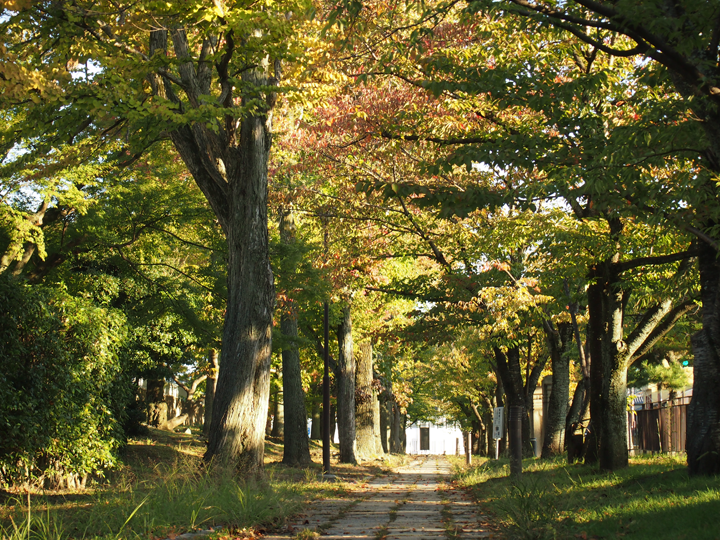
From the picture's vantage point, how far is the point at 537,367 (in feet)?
90.2

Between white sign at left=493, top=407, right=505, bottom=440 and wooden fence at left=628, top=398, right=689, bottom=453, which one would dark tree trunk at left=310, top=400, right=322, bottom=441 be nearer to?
wooden fence at left=628, top=398, right=689, bottom=453

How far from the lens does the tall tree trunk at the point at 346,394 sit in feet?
81.6

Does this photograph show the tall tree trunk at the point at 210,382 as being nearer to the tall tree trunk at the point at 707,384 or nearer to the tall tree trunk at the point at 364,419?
the tall tree trunk at the point at 364,419

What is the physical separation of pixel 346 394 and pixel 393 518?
15558 mm

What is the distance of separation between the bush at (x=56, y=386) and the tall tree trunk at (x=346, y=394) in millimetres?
11319

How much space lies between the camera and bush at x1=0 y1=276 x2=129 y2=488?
11195 millimetres

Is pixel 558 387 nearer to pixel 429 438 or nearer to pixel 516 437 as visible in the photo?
pixel 516 437

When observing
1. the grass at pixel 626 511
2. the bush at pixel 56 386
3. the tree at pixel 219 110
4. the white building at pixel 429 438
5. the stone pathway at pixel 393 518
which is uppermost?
the tree at pixel 219 110

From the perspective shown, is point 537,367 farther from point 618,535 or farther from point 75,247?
point 618,535

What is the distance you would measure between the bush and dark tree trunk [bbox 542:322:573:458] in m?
12.9

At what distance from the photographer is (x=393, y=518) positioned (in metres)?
9.66

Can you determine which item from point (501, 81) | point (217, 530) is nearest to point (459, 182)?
point (501, 81)

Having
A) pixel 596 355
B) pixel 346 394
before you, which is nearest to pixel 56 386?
pixel 596 355

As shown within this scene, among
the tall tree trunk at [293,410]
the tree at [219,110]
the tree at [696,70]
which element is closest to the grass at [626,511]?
the tree at [696,70]
